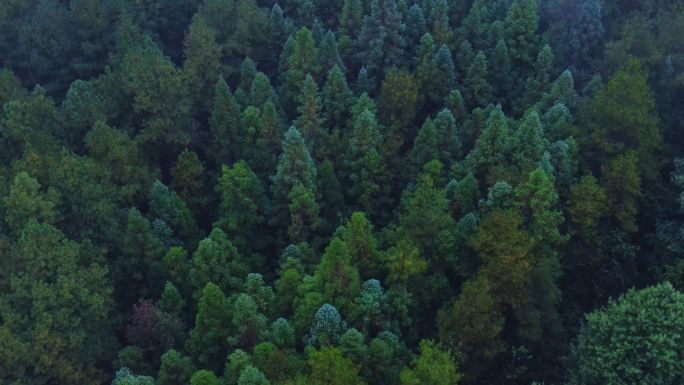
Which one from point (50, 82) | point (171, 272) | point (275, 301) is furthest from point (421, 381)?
point (50, 82)

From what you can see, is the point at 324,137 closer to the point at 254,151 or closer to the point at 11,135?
the point at 254,151

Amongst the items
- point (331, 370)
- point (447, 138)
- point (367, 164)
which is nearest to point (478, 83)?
point (447, 138)

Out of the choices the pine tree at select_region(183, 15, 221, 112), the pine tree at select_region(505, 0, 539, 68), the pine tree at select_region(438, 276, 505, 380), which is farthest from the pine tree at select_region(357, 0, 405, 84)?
the pine tree at select_region(438, 276, 505, 380)

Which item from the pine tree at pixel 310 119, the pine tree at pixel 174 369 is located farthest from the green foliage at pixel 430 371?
the pine tree at pixel 310 119

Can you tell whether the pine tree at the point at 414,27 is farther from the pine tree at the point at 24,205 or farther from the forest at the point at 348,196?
the pine tree at the point at 24,205

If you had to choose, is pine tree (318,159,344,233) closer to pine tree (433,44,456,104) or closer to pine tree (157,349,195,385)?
pine tree (433,44,456,104)

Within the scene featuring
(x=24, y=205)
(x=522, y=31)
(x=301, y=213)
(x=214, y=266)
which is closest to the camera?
(x=24, y=205)

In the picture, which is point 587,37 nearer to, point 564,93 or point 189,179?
point 564,93

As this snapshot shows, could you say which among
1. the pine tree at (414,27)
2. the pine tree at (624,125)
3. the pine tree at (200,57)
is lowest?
Result: the pine tree at (624,125)

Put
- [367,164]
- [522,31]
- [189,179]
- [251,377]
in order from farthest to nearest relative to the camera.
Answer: [522,31]
[189,179]
[367,164]
[251,377]
